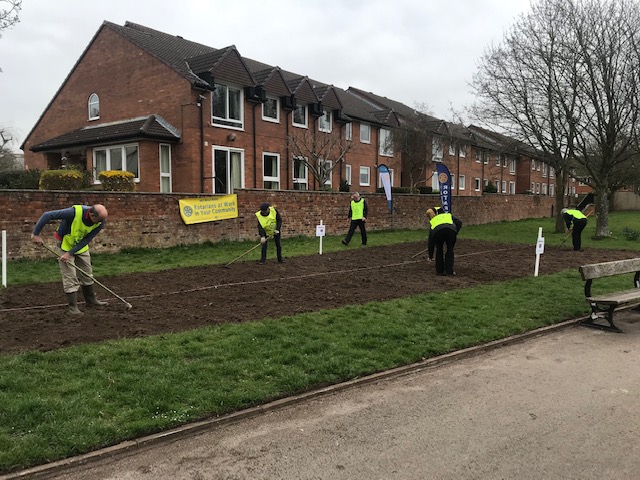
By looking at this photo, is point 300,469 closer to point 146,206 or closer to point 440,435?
point 440,435

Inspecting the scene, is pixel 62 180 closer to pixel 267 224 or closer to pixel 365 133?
pixel 267 224

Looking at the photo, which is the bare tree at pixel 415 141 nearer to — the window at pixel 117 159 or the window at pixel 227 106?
the window at pixel 227 106

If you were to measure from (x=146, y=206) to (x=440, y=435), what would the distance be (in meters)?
12.9

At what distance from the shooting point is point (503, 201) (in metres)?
34.6

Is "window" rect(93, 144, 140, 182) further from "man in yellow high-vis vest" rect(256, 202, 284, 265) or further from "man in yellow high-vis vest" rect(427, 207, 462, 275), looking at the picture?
"man in yellow high-vis vest" rect(427, 207, 462, 275)

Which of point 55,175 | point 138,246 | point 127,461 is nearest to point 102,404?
point 127,461

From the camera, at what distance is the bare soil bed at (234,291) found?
6559mm

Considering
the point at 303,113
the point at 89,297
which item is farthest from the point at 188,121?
the point at 89,297

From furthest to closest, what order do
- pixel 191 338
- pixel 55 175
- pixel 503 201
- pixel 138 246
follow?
pixel 503 201 → pixel 55 175 → pixel 138 246 → pixel 191 338

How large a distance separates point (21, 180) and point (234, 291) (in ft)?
51.2

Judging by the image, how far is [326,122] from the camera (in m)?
30.5

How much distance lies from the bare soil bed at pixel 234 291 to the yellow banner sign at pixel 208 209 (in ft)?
13.4

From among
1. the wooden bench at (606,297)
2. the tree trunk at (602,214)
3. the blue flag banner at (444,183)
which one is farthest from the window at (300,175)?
the wooden bench at (606,297)

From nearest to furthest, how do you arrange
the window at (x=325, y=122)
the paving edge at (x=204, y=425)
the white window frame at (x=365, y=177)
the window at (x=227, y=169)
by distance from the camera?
the paving edge at (x=204, y=425)
the window at (x=227, y=169)
the window at (x=325, y=122)
the white window frame at (x=365, y=177)
